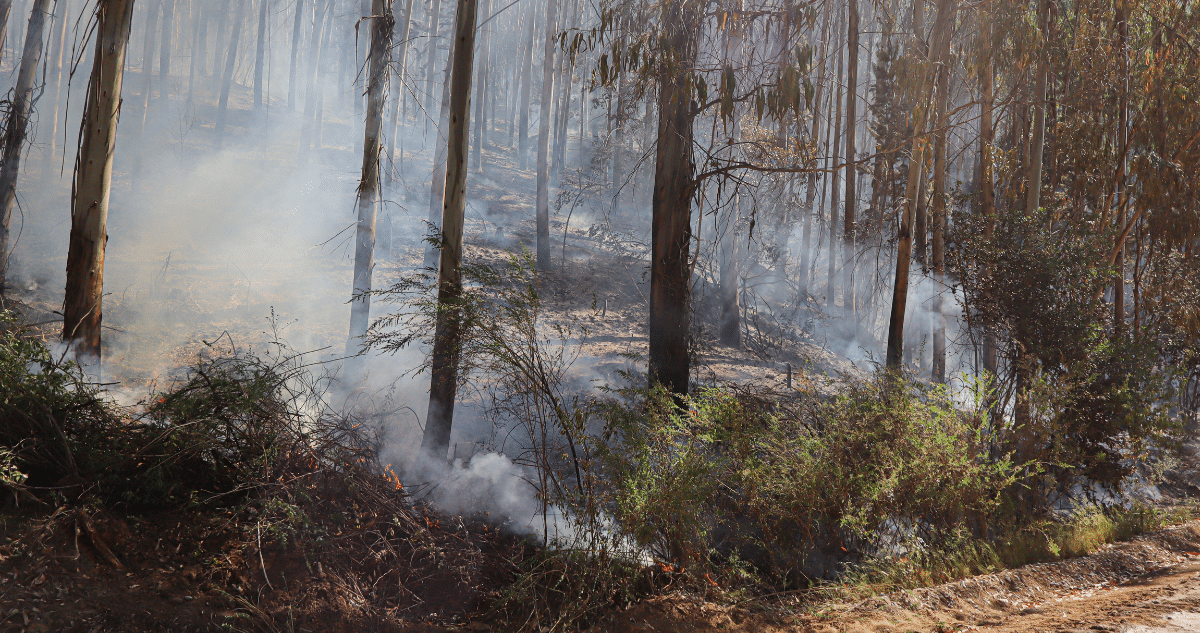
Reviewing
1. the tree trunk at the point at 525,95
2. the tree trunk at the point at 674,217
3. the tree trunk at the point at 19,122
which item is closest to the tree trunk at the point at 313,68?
the tree trunk at the point at 525,95

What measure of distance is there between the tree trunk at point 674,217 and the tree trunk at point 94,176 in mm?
4710

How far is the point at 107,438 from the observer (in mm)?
3352

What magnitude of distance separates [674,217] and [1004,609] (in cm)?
442

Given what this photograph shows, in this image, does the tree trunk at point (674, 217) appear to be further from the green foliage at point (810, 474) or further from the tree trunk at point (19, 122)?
the tree trunk at point (19, 122)

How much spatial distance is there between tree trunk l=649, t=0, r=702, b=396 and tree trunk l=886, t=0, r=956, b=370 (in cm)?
260

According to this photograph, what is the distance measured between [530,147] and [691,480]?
36.3 meters

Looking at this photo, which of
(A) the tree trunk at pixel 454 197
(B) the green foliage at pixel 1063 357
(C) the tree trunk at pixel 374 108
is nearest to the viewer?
(A) the tree trunk at pixel 454 197

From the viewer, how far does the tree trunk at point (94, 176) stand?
4672 mm

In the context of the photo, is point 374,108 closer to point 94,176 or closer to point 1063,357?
point 94,176

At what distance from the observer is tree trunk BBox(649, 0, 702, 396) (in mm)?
6461

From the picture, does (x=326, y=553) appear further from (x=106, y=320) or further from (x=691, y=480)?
(x=106, y=320)

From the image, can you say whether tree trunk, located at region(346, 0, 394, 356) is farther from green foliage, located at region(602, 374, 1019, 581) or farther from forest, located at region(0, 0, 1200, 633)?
green foliage, located at region(602, 374, 1019, 581)

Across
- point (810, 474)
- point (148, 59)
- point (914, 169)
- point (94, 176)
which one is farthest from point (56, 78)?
point (810, 474)

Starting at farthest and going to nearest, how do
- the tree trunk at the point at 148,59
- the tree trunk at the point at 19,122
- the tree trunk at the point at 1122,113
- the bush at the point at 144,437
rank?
the tree trunk at the point at 148,59 → the tree trunk at the point at 1122,113 → the tree trunk at the point at 19,122 → the bush at the point at 144,437
